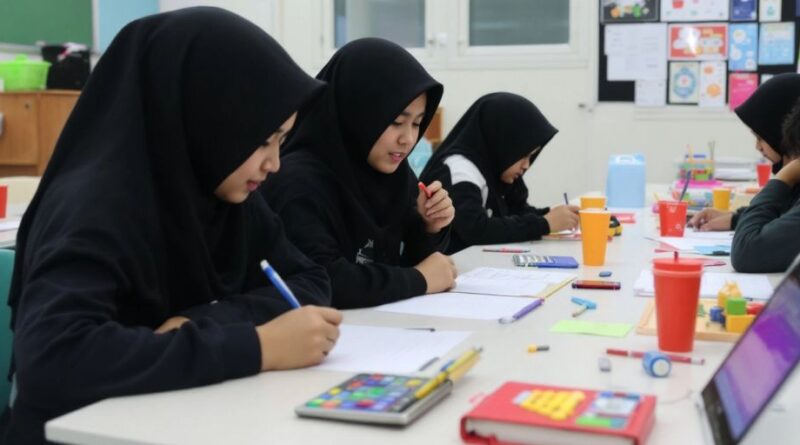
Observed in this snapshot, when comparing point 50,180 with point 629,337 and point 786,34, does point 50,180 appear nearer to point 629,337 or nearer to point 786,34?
point 629,337

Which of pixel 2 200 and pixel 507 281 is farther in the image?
pixel 2 200

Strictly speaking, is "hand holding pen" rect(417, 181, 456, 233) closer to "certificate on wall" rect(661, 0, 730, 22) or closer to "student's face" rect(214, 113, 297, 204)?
"student's face" rect(214, 113, 297, 204)

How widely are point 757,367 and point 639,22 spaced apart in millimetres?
4619

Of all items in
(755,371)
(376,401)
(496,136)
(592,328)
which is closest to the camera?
(755,371)

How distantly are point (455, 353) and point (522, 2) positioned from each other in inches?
177

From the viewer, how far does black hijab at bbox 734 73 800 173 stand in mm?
2648

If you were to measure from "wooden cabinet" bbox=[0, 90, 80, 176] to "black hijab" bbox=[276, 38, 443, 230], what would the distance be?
3.30m

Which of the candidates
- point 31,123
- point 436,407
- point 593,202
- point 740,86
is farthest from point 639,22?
point 436,407

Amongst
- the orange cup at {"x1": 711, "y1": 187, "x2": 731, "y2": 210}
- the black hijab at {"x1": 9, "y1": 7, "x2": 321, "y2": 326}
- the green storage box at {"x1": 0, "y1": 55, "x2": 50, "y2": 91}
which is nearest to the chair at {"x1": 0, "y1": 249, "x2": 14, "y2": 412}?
the black hijab at {"x1": 9, "y1": 7, "x2": 321, "y2": 326}

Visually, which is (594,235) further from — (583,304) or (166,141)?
(166,141)

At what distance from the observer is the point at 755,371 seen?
0.85m

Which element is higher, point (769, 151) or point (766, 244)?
point (769, 151)

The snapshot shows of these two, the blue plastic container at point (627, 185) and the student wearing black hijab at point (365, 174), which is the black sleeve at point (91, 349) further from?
the blue plastic container at point (627, 185)

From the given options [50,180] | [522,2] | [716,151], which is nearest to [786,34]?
[716,151]
